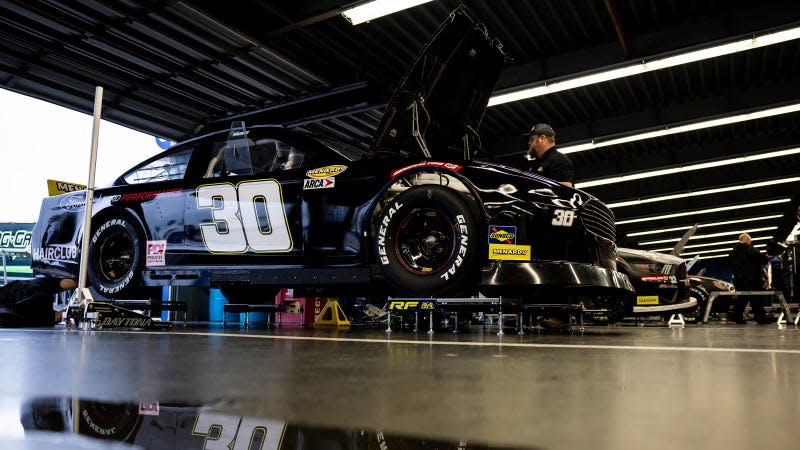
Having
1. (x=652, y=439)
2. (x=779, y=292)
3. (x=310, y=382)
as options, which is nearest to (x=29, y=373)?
(x=310, y=382)

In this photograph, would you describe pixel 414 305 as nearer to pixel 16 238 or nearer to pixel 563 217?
pixel 563 217

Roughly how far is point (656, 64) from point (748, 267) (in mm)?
4317

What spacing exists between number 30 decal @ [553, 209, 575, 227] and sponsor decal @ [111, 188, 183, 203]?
10.1ft

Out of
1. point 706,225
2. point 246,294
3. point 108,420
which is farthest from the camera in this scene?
point 706,225

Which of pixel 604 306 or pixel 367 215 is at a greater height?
pixel 367 215

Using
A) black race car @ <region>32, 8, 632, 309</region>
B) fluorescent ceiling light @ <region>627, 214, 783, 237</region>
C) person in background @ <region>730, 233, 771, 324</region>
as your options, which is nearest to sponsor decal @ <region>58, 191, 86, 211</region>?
black race car @ <region>32, 8, 632, 309</region>

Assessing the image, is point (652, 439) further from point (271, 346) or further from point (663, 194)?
point (663, 194)

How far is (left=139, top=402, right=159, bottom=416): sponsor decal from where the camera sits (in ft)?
3.35

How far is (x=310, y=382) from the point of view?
1391 mm

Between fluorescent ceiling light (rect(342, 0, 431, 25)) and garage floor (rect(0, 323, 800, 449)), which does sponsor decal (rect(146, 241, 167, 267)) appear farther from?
fluorescent ceiling light (rect(342, 0, 431, 25))

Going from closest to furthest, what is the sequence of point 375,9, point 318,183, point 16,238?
point 318,183
point 375,9
point 16,238

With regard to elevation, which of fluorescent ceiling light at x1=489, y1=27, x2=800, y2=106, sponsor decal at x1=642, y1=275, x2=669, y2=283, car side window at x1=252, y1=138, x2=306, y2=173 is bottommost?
sponsor decal at x1=642, y1=275, x2=669, y2=283

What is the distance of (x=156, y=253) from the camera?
196 inches

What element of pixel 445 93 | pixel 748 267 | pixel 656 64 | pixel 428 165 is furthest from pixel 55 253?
pixel 748 267
